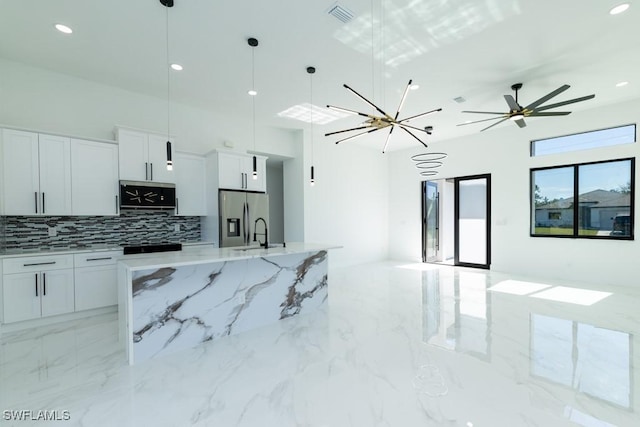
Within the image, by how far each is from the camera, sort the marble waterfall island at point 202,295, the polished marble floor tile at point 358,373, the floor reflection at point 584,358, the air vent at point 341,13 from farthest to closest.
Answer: the air vent at point 341,13 < the marble waterfall island at point 202,295 < the floor reflection at point 584,358 < the polished marble floor tile at point 358,373

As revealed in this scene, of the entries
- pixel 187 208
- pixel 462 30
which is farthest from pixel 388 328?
pixel 187 208

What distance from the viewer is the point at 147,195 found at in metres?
4.34

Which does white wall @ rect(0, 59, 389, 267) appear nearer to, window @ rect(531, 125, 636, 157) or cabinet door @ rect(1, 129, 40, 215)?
cabinet door @ rect(1, 129, 40, 215)

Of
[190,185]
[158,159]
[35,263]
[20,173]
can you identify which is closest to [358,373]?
[35,263]

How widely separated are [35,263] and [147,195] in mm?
1503

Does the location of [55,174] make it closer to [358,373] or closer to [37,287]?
[37,287]

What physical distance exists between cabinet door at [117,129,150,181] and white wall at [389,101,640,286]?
660 centimetres

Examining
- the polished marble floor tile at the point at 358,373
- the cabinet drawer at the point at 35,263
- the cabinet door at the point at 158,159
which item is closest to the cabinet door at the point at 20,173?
the cabinet drawer at the point at 35,263

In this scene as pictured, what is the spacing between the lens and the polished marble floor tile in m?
1.91

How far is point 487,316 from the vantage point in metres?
3.77

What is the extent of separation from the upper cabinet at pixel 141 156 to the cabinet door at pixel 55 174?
23.8 inches

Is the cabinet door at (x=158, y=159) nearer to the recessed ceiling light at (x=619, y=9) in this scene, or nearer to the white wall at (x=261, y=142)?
the white wall at (x=261, y=142)

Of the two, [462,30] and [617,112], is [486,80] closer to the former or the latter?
[462,30]

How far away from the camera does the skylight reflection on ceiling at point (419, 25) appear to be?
2744 mm
